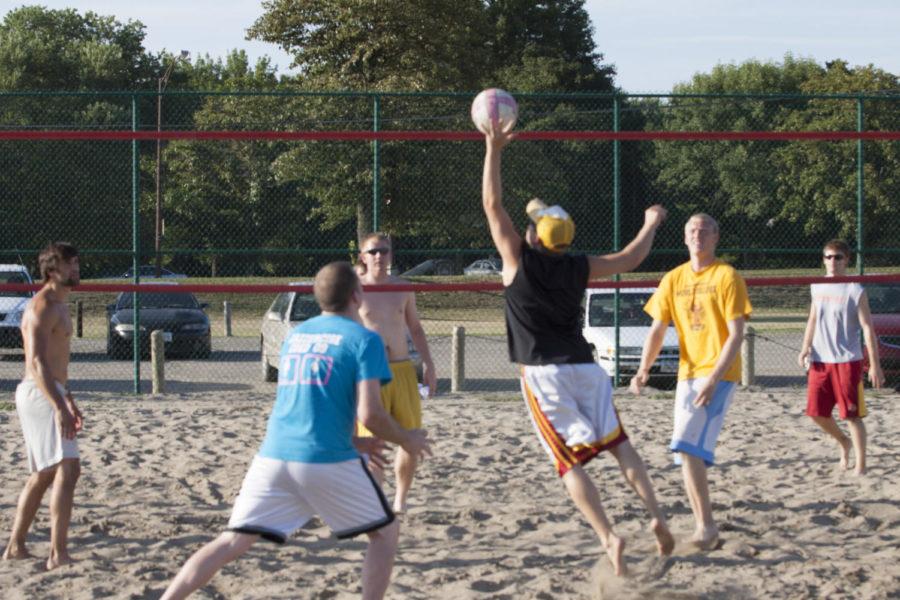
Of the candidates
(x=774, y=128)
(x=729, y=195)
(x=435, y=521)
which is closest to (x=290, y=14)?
(x=729, y=195)

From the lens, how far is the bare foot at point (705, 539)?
5.54 meters

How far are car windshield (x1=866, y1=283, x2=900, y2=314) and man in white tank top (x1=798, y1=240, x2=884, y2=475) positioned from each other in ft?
20.8

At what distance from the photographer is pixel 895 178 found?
1609 centimetres

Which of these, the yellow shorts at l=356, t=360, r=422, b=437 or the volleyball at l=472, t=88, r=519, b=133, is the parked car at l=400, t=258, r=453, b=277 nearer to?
the yellow shorts at l=356, t=360, r=422, b=437

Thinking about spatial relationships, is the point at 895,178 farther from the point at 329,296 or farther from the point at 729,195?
the point at 329,296

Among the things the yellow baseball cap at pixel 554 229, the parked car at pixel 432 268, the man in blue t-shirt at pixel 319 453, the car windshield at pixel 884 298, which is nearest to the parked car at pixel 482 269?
the parked car at pixel 432 268

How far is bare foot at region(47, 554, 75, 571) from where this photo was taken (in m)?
5.38

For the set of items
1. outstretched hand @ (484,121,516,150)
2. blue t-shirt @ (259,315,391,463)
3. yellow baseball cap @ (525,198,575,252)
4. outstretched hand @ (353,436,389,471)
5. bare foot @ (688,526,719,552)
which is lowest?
bare foot @ (688,526,719,552)

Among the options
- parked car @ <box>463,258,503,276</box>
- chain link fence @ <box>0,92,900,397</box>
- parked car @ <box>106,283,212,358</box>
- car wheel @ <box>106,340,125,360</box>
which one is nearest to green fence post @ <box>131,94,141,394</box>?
chain link fence @ <box>0,92,900,397</box>

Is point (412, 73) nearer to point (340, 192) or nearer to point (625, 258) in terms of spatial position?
point (340, 192)

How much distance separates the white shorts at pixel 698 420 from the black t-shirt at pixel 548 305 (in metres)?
0.71

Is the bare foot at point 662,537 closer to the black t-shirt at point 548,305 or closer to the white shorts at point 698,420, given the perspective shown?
the white shorts at point 698,420

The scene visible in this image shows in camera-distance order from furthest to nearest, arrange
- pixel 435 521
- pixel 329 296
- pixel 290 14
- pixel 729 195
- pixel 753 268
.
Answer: pixel 290 14 → pixel 729 195 → pixel 753 268 → pixel 435 521 → pixel 329 296

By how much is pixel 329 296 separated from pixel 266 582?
1.62 meters
